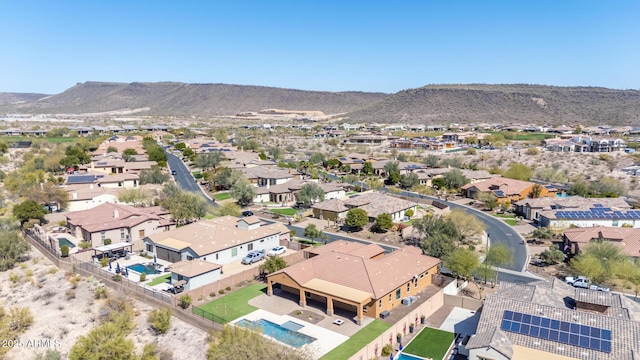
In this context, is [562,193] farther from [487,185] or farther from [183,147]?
[183,147]

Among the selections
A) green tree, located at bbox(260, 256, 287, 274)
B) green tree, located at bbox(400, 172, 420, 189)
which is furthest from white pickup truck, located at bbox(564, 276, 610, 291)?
green tree, located at bbox(400, 172, 420, 189)

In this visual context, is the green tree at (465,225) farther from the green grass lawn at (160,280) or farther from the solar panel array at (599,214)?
the green grass lawn at (160,280)

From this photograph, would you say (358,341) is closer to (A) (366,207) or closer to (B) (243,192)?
(A) (366,207)

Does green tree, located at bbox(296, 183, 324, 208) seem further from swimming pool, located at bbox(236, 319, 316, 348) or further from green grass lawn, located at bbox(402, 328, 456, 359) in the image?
green grass lawn, located at bbox(402, 328, 456, 359)

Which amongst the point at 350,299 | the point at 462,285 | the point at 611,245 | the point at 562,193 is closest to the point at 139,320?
the point at 350,299

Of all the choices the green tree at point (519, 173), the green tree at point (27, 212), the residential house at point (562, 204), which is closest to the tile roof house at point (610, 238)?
the residential house at point (562, 204)

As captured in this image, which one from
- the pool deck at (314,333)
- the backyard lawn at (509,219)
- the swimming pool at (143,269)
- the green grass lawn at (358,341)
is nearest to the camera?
the green grass lawn at (358,341)

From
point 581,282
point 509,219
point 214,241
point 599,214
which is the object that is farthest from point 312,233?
point 599,214
